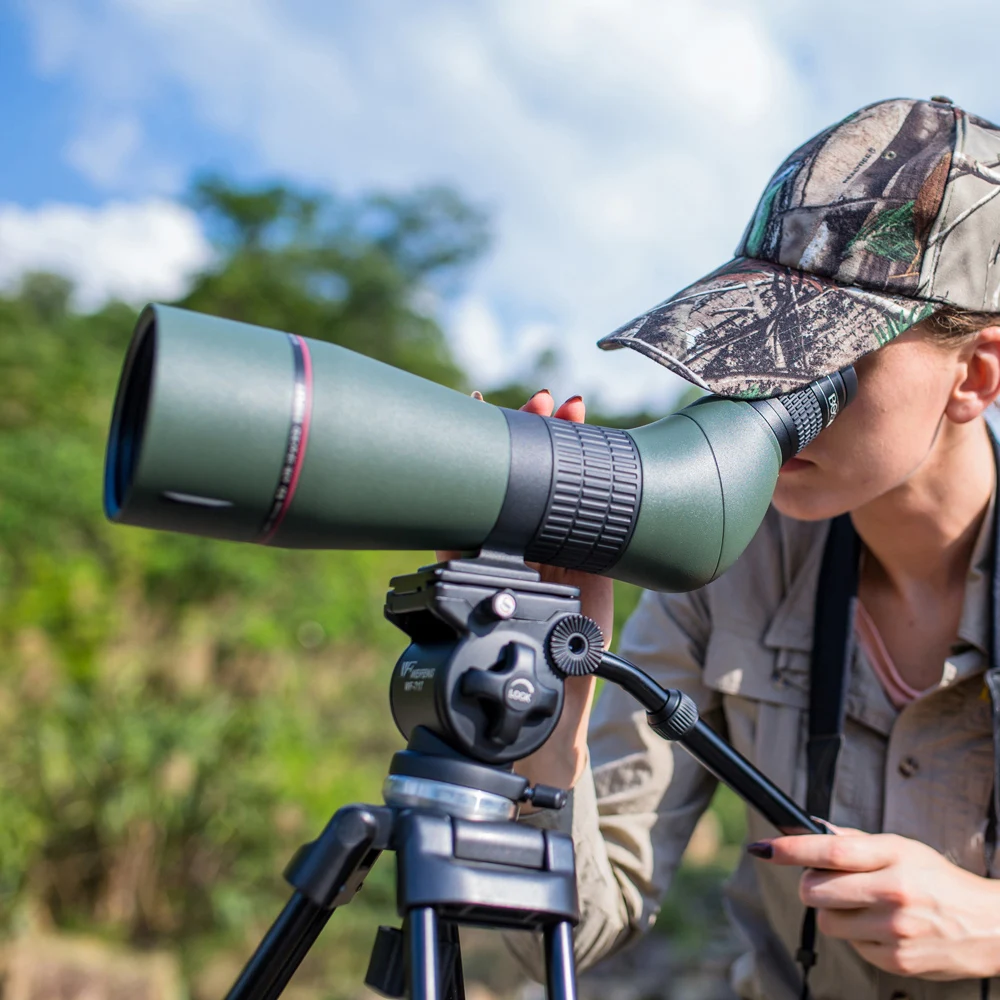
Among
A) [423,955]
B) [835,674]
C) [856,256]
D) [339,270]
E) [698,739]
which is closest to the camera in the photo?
[423,955]

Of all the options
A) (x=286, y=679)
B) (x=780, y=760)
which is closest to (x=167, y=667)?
(x=286, y=679)

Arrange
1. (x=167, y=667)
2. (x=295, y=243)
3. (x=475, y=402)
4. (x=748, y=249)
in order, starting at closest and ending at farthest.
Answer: (x=475, y=402)
(x=748, y=249)
(x=167, y=667)
(x=295, y=243)

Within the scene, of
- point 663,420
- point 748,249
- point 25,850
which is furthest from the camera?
point 25,850

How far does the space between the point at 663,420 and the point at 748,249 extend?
0.48 meters

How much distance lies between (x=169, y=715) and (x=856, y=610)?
8.30 feet

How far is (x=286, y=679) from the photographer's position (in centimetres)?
411

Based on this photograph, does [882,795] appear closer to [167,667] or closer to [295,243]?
[167,667]

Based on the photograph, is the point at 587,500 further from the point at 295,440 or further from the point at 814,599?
the point at 814,599

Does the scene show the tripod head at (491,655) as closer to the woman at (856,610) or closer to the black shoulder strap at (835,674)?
the woman at (856,610)

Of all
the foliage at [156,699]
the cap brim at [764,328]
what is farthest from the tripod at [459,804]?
the foliage at [156,699]

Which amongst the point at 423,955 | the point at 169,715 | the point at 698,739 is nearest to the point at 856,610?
the point at 698,739

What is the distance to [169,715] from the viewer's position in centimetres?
345

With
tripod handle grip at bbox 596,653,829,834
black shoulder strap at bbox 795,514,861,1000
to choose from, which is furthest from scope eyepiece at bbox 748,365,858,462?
black shoulder strap at bbox 795,514,861,1000

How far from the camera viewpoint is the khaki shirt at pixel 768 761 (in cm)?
146
